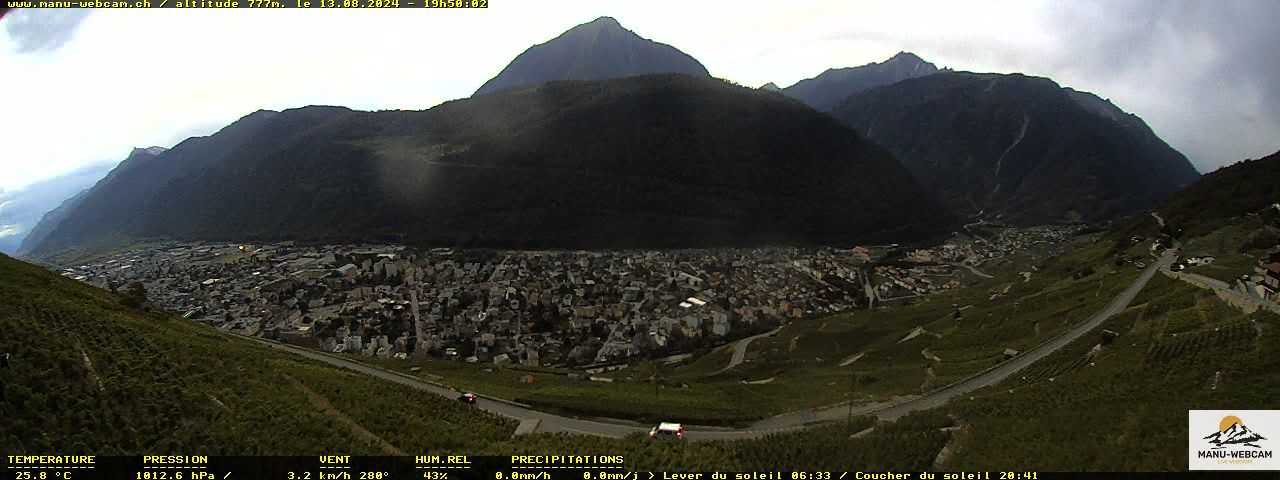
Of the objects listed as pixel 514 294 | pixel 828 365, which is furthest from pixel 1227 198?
pixel 514 294

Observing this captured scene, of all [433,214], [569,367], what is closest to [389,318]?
[569,367]

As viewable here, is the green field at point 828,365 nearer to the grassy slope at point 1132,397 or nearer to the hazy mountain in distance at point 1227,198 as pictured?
the grassy slope at point 1132,397

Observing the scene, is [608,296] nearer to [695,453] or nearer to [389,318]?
[389,318]

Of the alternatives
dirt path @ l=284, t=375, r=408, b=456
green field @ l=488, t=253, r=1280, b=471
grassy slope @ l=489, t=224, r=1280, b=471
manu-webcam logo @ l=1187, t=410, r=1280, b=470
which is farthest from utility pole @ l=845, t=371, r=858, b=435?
dirt path @ l=284, t=375, r=408, b=456

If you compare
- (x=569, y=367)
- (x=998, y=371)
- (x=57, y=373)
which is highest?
(x=57, y=373)

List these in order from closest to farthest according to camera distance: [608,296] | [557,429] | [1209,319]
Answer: [557,429], [1209,319], [608,296]

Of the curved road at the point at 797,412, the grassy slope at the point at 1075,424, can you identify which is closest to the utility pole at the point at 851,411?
the curved road at the point at 797,412

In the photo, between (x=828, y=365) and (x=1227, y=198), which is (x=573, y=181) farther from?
(x=1227, y=198)
